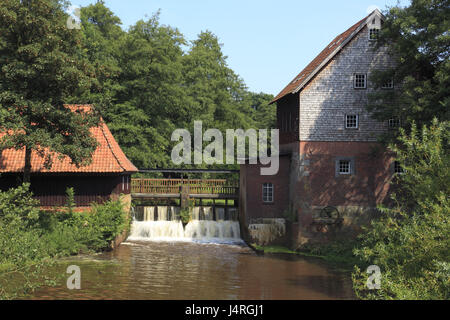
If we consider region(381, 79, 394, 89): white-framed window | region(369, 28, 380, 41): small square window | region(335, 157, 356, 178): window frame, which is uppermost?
region(369, 28, 380, 41): small square window

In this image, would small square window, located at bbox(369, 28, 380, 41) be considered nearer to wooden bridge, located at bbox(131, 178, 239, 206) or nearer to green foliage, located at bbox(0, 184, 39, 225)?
wooden bridge, located at bbox(131, 178, 239, 206)

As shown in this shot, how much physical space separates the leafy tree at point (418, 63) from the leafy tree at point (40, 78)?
14983 mm

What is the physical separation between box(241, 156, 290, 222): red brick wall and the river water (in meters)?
2.65

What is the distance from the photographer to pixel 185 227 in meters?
34.3

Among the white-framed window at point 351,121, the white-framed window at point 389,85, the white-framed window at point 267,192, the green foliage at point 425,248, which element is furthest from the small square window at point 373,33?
the green foliage at point 425,248

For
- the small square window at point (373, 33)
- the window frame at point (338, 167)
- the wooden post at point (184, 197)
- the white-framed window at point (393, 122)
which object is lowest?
the wooden post at point (184, 197)

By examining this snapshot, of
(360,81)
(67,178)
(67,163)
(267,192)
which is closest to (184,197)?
(267,192)

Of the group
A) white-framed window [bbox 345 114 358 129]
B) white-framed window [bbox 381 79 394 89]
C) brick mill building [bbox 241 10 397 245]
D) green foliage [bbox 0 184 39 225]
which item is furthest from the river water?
white-framed window [bbox 381 79 394 89]

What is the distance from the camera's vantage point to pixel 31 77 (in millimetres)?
23641

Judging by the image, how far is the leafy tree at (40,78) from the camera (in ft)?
75.7

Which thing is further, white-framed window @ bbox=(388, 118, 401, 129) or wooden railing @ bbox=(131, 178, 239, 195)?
wooden railing @ bbox=(131, 178, 239, 195)

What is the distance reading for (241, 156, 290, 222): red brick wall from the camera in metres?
30.9

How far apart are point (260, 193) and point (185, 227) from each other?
20.4 feet

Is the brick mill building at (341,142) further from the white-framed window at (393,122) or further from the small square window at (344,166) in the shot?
the white-framed window at (393,122)
